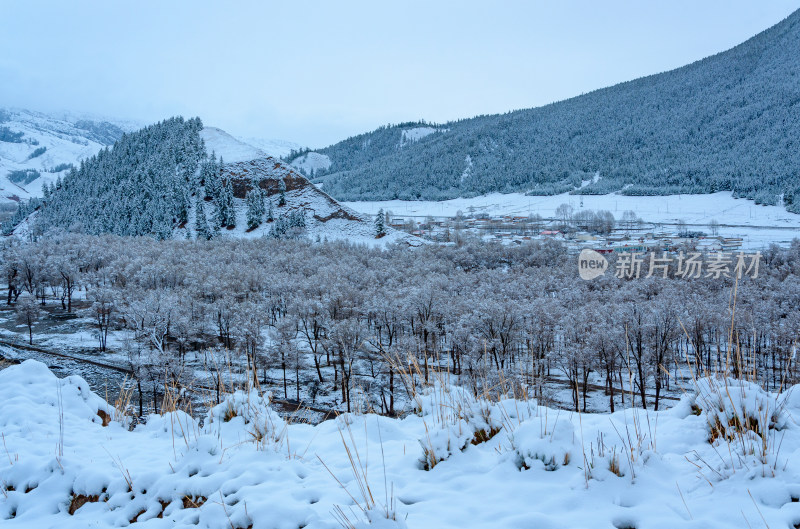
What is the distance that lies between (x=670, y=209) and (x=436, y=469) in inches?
6449

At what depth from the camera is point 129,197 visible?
119m

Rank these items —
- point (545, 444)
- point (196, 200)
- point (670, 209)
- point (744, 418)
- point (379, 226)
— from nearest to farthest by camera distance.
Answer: point (744, 418)
point (545, 444)
point (379, 226)
point (196, 200)
point (670, 209)

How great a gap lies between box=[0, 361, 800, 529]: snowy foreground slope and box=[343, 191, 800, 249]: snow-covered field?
367ft

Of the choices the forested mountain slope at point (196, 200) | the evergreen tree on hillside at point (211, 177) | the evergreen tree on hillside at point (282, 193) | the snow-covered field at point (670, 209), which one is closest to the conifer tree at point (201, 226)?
the forested mountain slope at point (196, 200)

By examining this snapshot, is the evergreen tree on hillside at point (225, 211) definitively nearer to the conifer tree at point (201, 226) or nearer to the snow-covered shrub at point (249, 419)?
the conifer tree at point (201, 226)

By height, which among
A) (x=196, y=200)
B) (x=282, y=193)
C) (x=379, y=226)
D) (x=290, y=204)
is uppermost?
(x=282, y=193)

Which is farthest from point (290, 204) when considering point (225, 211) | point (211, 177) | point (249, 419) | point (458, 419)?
point (458, 419)

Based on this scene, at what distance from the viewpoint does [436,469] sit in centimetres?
605

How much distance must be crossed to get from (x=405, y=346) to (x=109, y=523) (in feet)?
104

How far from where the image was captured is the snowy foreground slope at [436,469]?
4.74 meters

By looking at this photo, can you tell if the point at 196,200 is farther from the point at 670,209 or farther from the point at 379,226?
the point at 670,209

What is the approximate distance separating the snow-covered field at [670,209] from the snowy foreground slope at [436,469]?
111746mm

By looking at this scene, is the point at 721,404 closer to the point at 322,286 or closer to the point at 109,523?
the point at 109,523

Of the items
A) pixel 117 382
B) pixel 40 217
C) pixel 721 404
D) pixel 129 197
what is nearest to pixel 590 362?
pixel 721 404
